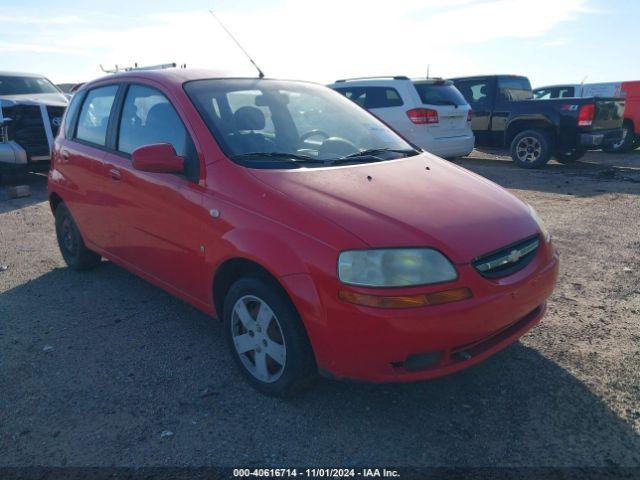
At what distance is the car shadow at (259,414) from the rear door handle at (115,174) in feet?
3.76

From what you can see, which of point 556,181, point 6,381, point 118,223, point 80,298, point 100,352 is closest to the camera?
point 6,381

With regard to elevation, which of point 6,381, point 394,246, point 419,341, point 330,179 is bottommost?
point 6,381

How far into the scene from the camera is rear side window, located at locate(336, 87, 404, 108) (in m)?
9.36

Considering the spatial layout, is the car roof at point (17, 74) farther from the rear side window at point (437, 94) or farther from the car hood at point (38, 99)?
the rear side window at point (437, 94)

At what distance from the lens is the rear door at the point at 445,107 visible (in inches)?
359

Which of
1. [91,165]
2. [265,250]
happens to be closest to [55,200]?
[91,165]

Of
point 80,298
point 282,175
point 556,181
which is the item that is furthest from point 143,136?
point 556,181

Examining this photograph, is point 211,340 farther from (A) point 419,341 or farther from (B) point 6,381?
(A) point 419,341

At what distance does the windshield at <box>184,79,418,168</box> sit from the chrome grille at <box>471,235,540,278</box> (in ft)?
3.54

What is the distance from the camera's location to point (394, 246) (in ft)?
7.57

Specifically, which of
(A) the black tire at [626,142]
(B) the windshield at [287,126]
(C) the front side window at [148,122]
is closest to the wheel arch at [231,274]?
(B) the windshield at [287,126]

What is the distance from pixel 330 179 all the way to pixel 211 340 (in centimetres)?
148

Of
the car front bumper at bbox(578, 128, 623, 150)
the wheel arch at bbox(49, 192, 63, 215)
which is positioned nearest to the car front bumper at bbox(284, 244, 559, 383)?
the wheel arch at bbox(49, 192, 63, 215)

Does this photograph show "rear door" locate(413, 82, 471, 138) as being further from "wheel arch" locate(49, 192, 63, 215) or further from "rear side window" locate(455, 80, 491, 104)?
"wheel arch" locate(49, 192, 63, 215)
